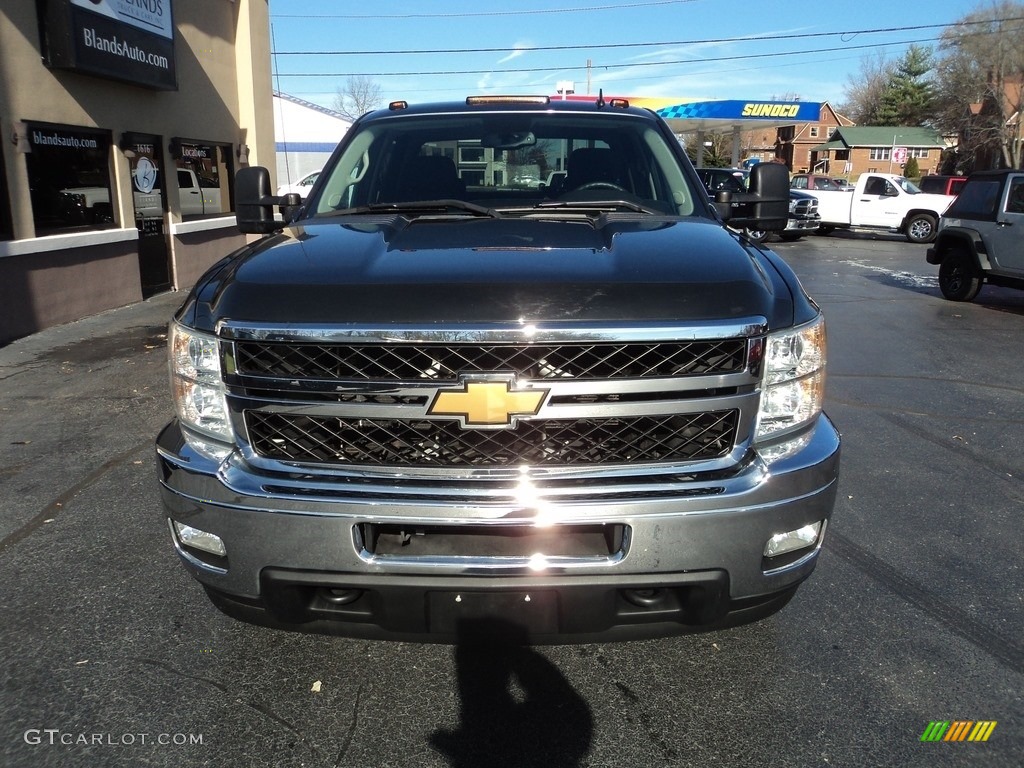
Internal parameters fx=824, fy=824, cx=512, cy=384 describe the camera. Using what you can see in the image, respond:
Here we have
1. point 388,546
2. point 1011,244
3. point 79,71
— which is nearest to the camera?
point 388,546

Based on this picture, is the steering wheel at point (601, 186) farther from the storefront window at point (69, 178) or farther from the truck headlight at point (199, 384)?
the storefront window at point (69, 178)

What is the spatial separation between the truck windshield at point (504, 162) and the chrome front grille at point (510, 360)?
138 cm

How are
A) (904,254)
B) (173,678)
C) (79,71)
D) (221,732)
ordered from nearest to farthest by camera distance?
(221,732) → (173,678) → (79,71) → (904,254)

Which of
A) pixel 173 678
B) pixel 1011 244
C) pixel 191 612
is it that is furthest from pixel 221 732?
pixel 1011 244

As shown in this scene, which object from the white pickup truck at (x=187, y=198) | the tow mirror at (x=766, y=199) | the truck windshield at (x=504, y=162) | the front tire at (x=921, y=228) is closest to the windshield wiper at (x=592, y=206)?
the truck windshield at (x=504, y=162)

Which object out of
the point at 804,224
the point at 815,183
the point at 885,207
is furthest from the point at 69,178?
the point at 815,183

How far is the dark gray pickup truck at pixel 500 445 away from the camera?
218 centimetres

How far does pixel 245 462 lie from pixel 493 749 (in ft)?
3.60

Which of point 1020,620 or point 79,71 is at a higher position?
point 79,71

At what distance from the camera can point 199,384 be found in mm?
2396

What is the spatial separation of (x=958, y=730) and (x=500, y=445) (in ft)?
5.41

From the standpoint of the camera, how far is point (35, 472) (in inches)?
185

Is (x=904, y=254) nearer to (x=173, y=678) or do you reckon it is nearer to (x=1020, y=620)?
(x=1020, y=620)

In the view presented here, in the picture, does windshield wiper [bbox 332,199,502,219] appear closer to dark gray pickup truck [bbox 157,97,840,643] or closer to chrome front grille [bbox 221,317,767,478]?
dark gray pickup truck [bbox 157,97,840,643]
